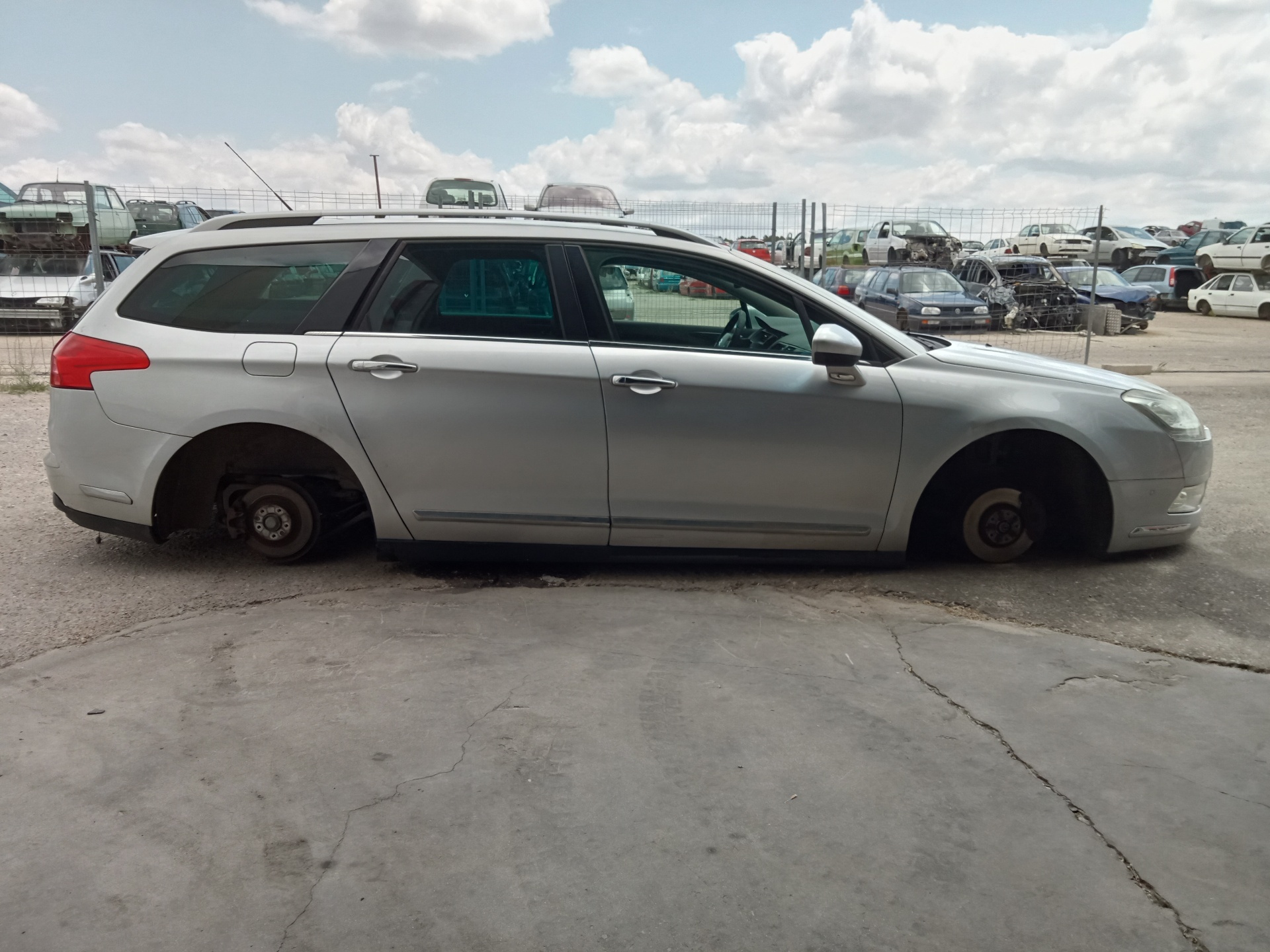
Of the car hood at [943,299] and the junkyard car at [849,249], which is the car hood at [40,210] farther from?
the car hood at [943,299]

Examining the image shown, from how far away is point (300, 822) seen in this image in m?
2.65

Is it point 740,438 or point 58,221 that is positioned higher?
point 58,221

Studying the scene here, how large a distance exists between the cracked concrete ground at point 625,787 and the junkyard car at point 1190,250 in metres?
32.7

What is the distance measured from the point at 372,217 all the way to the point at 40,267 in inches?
557

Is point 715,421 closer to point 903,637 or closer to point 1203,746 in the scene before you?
point 903,637

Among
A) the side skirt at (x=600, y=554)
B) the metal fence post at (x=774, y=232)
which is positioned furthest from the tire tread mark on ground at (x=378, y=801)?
the metal fence post at (x=774, y=232)

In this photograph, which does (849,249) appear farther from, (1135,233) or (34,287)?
(1135,233)

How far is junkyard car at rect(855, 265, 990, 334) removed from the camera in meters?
18.3

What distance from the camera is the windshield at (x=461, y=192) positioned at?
1744cm

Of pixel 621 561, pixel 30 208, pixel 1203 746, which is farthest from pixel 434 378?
pixel 30 208

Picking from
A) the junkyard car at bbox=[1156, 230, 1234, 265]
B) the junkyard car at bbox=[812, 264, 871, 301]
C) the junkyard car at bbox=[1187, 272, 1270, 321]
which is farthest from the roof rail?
the junkyard car at bbox=[1156, 230, 1234, 265]

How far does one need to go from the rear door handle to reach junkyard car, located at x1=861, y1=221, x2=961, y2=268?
21.2m

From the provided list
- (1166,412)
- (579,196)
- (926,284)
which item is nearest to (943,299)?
(926,284)

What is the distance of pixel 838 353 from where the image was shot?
4.31 m
